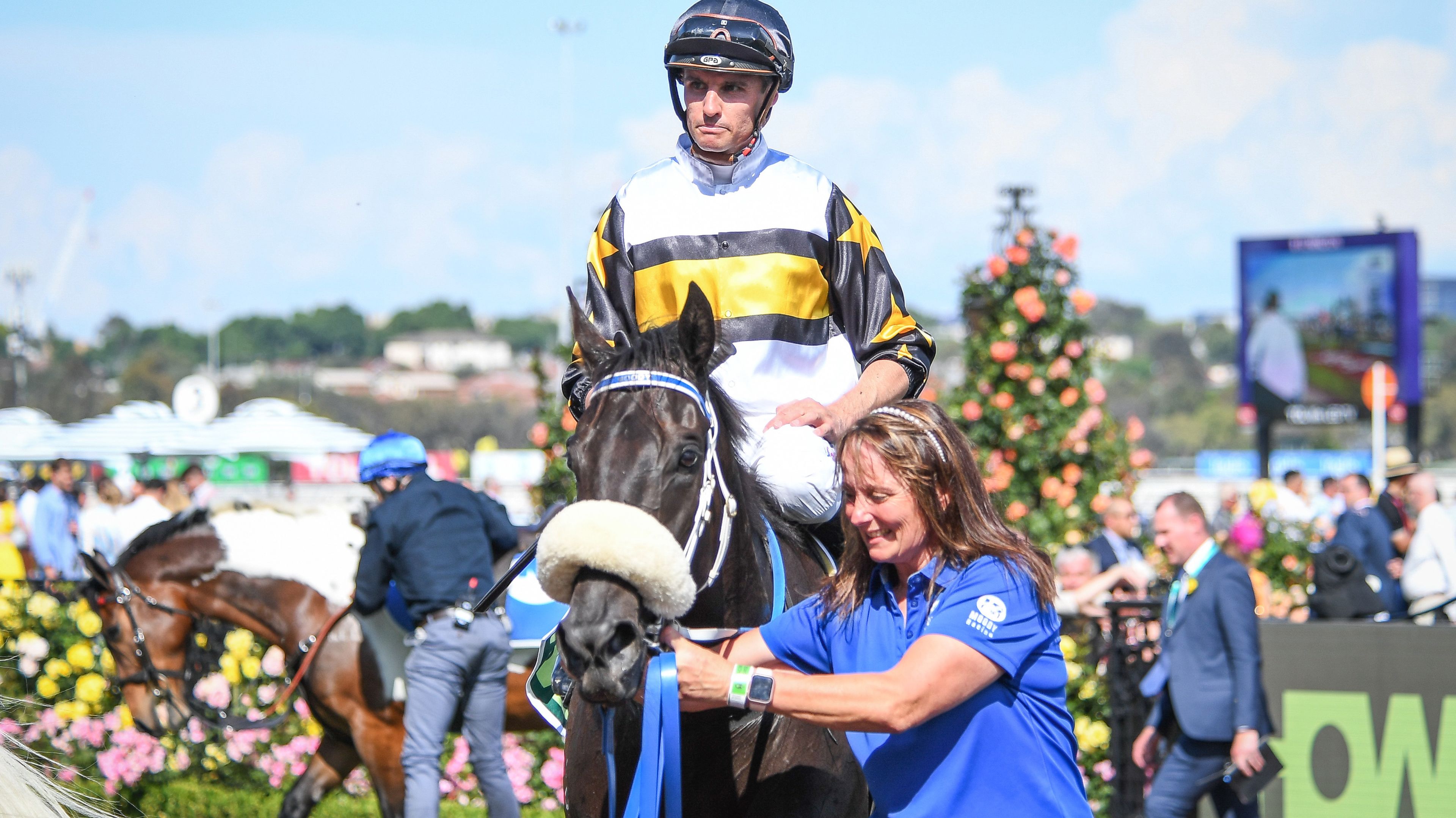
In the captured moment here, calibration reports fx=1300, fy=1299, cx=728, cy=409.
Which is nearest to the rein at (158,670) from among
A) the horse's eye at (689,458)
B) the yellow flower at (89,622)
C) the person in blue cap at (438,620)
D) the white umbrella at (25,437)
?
the person in blue cap at (438,620)

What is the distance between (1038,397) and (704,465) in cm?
645

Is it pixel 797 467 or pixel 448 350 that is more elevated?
pixel 448 350

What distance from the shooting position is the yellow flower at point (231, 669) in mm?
7824

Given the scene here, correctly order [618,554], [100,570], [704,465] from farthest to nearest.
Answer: [100,570], [704,465], [618,554]

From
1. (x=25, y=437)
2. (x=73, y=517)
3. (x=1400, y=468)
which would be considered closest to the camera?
(x=1400, y=468)

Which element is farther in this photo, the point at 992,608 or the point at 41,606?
the point at 41,606

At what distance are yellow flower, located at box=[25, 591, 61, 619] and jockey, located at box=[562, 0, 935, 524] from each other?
264 inches

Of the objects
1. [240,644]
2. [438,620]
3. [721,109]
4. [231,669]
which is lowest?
[231,669]

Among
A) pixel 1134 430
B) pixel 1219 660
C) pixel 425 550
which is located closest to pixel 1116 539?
pixel 1134 430

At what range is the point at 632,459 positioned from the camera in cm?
241

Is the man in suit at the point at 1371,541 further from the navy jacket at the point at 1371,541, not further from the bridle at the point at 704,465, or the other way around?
the bridle at the point at 704,465

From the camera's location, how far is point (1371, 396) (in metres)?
21.0

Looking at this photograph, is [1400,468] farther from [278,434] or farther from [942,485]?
[278,434]

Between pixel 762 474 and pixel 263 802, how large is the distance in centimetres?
583
